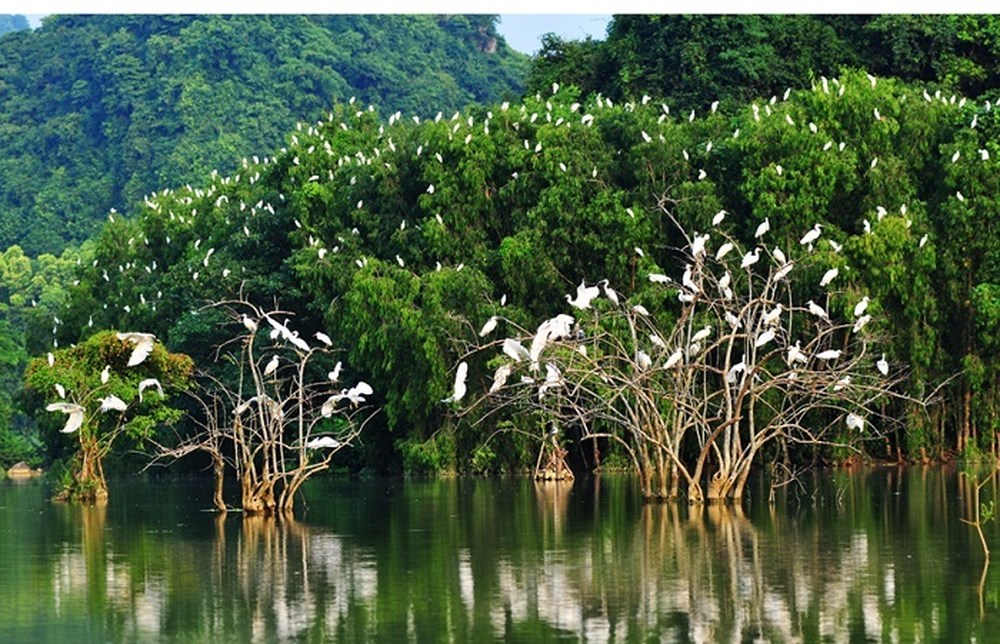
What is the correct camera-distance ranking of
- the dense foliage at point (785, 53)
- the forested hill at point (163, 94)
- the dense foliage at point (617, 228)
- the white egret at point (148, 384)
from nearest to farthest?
the white egret at point (148, 384), the dense foliage at point (617, 228), the dense foliage at point (785, 53), the forested hill at point (163, 94)

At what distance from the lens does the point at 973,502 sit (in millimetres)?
21391

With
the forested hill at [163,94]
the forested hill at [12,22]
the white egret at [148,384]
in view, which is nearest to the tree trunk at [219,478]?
the white egret at [148,384]

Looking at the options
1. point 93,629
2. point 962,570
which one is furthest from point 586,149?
point 93,629

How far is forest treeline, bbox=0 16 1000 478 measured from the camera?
28.1 meters

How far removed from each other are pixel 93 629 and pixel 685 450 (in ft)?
49.5

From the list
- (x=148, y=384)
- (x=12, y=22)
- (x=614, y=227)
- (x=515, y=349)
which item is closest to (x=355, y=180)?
(x=614, y=227)

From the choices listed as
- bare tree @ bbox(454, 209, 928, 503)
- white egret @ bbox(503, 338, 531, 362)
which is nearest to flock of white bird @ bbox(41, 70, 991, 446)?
bare tree @ bbox(454, 209, 928, 503)

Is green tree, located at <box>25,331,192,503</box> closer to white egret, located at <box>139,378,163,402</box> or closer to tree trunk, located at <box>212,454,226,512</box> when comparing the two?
white egret, located at <box>139,378,163,402</box>

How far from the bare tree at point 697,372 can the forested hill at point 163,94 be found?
32.4 m

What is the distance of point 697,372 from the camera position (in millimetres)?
22562

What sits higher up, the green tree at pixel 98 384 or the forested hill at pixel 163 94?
the forested hill at pixel 163 94

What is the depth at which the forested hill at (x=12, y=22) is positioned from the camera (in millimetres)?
100062

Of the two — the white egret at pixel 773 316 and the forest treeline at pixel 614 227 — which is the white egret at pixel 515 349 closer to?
the white egret at pixel 773 316
